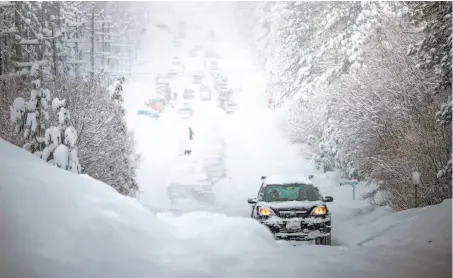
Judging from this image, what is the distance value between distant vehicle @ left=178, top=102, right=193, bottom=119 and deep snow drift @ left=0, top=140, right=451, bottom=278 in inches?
80.3

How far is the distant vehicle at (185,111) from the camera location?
9.06m

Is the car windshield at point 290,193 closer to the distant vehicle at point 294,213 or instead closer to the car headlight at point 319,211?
the distant vehicle at point 294,213

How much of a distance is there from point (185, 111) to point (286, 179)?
87.1 inches

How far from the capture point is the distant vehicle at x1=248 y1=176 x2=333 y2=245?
754 cm

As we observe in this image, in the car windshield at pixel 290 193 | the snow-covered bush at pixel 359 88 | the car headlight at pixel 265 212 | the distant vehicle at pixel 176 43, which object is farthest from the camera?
the distant vehicle at pixel 176 43

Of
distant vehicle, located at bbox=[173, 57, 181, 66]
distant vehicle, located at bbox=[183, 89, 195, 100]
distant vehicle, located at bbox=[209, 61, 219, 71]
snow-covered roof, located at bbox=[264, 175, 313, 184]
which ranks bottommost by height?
snow-covered roof, located at bbox=[264, 175, 313, 184]

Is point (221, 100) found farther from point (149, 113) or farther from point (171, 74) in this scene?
point (149, 113)

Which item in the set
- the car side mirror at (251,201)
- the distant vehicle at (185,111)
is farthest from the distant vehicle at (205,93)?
the car side mirror at (251,201)

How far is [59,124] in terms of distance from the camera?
830cm

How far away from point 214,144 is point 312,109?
6.04ft

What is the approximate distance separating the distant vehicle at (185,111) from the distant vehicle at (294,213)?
200 cm

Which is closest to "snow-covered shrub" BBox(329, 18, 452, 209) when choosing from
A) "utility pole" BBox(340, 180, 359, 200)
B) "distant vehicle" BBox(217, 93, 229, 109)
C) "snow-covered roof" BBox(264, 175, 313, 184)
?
"utility pole" BBox(340, 180, 359, 200)

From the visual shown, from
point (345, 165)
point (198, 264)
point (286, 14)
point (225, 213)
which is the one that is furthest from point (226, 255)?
point (286, 14)

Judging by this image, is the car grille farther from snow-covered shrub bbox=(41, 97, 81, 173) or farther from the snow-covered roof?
snow-covered shrub bbox=(41, 97, 81, 173)
